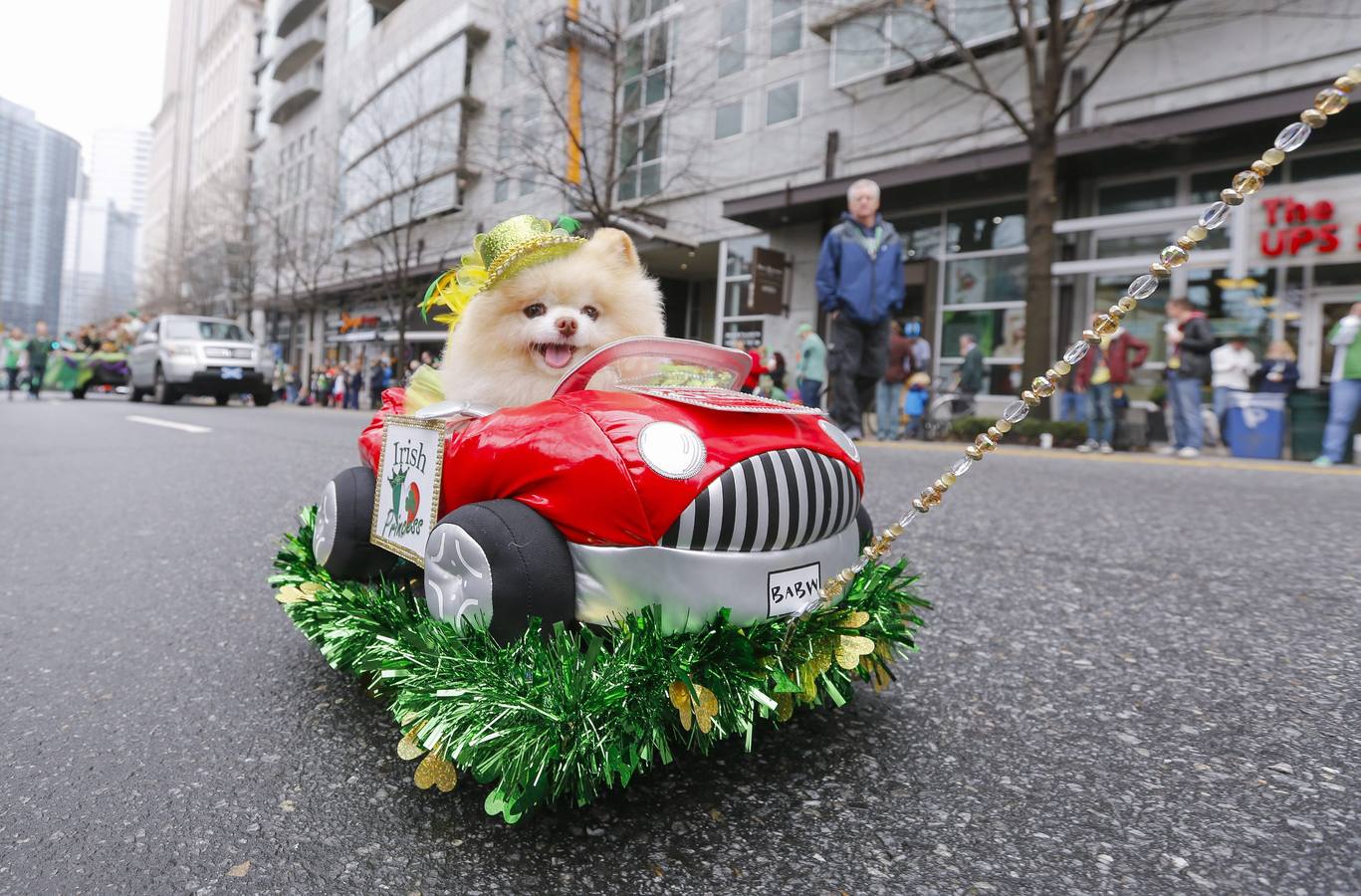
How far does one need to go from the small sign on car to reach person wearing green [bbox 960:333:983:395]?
12085 millimetres

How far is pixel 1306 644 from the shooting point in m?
1.88

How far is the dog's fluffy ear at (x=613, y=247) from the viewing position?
65.6 inches

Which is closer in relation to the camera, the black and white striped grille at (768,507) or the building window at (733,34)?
the black and white striped grille at (768,507)

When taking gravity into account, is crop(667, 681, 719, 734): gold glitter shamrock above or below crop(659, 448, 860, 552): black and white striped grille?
below

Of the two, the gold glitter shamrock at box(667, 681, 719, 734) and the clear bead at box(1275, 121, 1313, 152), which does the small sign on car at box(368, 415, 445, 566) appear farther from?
the clear bead at box(1275, 121, 1313, 152)

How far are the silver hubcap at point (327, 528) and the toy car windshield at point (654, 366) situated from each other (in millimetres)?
555

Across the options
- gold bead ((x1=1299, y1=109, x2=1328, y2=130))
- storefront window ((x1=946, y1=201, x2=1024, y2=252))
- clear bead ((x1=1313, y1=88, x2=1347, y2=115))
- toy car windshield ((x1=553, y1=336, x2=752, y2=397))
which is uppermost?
storefront window ((x1=946, y1=201, x2=1024, y2=252))

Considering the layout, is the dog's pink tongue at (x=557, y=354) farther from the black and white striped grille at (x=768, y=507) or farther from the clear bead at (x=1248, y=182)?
the clear bead at (x=1248, y=182)

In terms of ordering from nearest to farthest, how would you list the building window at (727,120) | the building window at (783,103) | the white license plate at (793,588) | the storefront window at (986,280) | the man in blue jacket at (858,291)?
the white license plate at (793,588)
the man in blue jacket at (858,291)
the storefront window at (986,280)
the building window at (783,103)
the building window at (727,120)

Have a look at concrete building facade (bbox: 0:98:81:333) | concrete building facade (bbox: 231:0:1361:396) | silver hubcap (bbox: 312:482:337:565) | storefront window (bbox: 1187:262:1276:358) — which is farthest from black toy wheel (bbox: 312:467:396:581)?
concrete building facade (bbox: 0:98:81:333)

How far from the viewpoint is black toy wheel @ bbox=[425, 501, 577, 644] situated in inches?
46.5

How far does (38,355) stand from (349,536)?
73.6 feet

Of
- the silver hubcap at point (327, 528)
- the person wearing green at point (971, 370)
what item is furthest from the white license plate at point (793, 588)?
the person wearing green at point (971, 370)

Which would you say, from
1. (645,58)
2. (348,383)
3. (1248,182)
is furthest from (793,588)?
(348,383)
